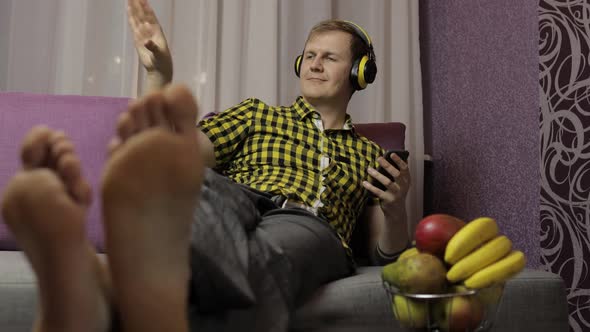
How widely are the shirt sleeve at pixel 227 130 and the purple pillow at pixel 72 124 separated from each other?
27cm

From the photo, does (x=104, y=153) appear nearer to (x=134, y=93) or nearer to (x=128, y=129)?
(x=134, y=93)

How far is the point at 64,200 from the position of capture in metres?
0.60

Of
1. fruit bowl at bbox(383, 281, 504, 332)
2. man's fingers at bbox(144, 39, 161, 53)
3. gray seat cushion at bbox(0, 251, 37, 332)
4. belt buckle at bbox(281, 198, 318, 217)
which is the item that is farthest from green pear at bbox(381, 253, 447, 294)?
man's fingers at bbox(144, 39, 161, 53)

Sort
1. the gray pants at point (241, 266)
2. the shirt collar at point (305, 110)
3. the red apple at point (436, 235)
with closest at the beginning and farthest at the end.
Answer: the gray pants at point (241, 266), the red apple at point (436, 235), the shirt collar at point (305, 110)

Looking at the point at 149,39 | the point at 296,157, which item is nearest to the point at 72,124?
the point at 149,39

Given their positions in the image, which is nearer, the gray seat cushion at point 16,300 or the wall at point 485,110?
the gray seat cushion at point 16,300

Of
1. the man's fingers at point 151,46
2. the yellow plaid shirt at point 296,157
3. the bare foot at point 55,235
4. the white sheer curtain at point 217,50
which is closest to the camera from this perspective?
the bare foot at point 55,235

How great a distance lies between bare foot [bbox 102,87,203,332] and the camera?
650mm

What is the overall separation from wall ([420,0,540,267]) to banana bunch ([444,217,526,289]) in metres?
0.77

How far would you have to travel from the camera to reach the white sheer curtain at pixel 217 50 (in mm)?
1932

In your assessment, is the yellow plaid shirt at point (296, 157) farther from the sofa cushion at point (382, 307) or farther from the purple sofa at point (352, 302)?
the sofa cushion at point (382, 307)

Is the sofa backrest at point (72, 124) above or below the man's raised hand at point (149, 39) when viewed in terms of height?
below

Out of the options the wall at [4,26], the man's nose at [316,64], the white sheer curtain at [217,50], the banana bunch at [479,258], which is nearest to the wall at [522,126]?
the white sheer curtain at [217,50]

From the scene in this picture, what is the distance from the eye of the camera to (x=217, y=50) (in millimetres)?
2066
